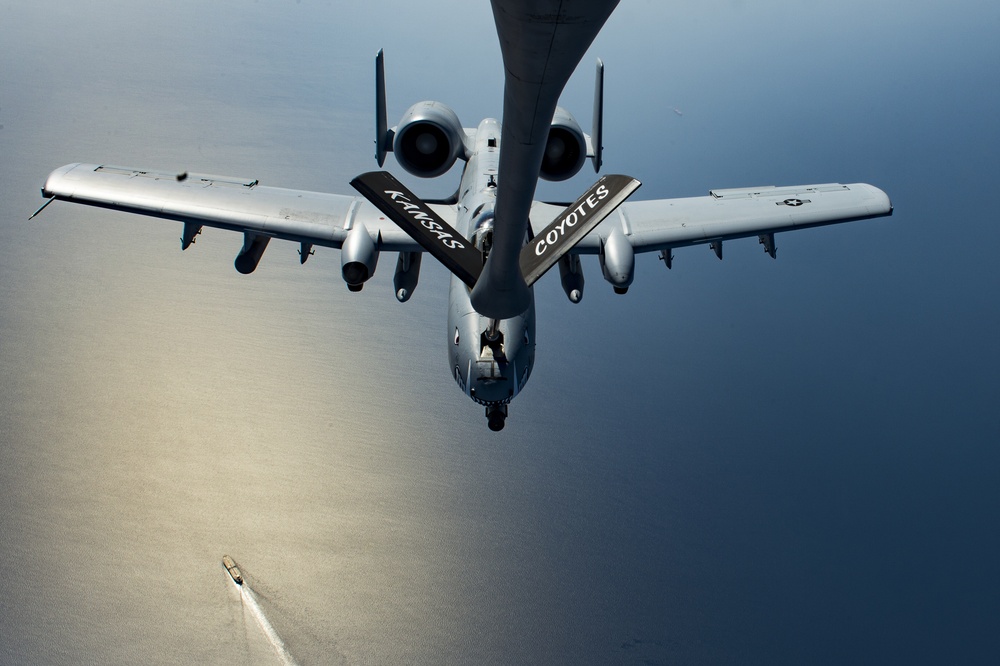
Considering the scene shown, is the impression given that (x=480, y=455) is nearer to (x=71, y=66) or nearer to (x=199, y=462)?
(x=199, y=462)

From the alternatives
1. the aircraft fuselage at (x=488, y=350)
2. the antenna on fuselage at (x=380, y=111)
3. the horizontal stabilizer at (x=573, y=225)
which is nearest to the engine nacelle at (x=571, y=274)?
the aircraft fuselage at (x=488, y=350)

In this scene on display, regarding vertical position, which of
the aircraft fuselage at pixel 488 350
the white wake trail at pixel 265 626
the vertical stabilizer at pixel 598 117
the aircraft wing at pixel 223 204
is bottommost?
the white wake trail at pixel 265 626

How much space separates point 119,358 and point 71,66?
98413mm

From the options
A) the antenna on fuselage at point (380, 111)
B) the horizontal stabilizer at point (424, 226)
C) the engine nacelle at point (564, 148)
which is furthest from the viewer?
the antenna on fuselage at point (380, 111)

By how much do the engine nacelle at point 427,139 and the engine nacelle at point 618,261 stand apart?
9.33 m

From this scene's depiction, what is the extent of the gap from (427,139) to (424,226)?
16.7 m

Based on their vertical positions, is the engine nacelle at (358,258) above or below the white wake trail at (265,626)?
above

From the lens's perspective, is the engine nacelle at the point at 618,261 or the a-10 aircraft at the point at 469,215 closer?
the a-10 aircraft at the point at 469,215

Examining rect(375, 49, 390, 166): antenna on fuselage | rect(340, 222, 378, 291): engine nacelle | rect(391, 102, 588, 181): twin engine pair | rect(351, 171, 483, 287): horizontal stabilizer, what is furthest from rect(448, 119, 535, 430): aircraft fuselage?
rect(375, 49, 390, 166): antenna on fuselage

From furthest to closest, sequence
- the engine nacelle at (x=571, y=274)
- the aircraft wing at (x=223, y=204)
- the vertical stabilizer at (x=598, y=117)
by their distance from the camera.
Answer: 1. the vertical stabilizer at (x=598, y=117)
2. the aircraft wing at (x=223, y=204)
3. the engine nacelle at (x=571, y=274)

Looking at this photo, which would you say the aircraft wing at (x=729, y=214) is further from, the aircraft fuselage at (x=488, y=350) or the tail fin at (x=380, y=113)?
the tail fin at (x=380, y=113)

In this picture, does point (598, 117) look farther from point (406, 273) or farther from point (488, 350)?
point (488, 350)

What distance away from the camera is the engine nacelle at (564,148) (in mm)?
25172

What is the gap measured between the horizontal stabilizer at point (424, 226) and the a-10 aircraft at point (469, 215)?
0.03 m
